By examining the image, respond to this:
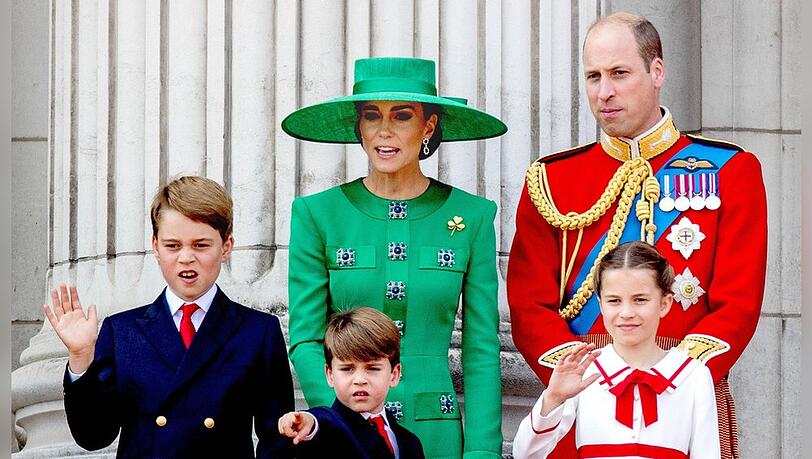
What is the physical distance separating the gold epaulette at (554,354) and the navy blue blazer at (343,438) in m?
0.57

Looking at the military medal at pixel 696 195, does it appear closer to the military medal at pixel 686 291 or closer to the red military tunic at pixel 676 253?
the red military tunic at pixel 676 253

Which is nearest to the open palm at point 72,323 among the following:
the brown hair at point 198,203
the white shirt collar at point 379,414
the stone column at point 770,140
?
the brown hair at point 198,203

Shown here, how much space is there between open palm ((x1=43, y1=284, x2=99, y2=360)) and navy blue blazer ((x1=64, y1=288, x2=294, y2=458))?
0.08m

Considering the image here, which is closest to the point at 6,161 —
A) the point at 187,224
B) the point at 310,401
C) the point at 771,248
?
the point at 187,224

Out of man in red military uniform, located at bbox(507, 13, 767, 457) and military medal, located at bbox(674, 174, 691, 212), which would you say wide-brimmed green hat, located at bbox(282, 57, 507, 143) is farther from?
military medal, located at bbox(674, 174, 691, 212)

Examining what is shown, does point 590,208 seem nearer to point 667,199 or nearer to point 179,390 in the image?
point 667,199

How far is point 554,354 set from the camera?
5.28 m

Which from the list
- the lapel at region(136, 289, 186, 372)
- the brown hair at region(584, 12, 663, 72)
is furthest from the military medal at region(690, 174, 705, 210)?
the lapel at region(136, 289, 186, 372)

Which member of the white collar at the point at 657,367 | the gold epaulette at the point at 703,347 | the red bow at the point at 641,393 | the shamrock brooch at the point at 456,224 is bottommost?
the red bow at the point at 641,393

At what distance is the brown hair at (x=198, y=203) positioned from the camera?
16.8 ft

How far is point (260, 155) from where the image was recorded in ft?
21.8

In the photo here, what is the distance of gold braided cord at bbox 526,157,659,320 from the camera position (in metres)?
5.38

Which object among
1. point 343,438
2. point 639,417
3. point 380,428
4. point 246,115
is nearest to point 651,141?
point 639,417

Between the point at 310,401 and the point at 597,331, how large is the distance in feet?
2.88
